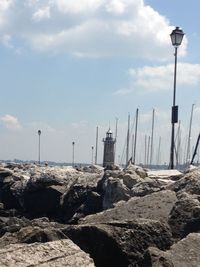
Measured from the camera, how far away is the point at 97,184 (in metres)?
17.1

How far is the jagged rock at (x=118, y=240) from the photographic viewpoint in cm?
747

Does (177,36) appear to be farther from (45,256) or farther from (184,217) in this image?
(45,256)

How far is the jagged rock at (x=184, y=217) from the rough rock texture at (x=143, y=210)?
193mm

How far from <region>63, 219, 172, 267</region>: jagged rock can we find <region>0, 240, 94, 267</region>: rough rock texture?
98cm

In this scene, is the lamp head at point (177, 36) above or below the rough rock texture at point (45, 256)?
above

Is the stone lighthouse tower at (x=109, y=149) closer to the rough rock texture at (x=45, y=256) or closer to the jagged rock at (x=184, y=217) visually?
the jagged rock at (x=184, y=217)

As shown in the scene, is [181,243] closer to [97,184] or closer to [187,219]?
[187,219]

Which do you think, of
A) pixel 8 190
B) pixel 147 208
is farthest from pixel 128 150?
pixel 147 208

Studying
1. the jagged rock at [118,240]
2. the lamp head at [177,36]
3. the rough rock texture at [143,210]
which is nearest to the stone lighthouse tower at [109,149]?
the lamp head at [177,36]

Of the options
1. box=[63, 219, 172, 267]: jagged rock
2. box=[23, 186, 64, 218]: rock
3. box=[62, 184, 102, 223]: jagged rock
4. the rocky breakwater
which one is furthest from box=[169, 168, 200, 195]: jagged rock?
box=[23, 186, 64, 218]: rock

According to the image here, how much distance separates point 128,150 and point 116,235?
4559cm

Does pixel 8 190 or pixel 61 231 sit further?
pixel 8 190

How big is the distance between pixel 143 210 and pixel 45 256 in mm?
3867

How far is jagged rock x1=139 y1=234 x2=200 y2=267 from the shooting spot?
6684 mm
